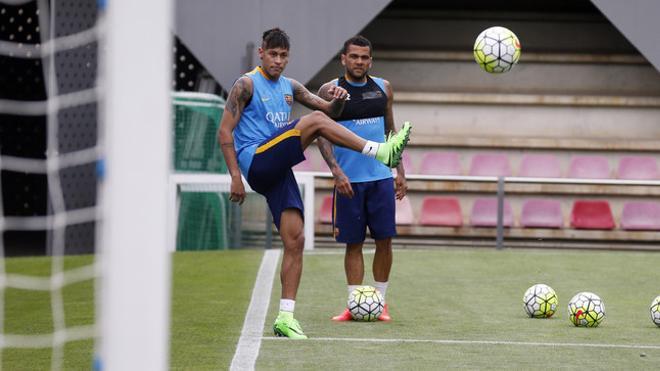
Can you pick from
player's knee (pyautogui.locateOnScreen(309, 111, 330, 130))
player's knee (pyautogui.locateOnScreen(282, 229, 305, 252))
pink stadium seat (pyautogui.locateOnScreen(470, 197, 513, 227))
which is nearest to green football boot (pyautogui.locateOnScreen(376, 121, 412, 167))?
player's knee (pyautogui.locateOnScreen(309, 111, 330, 130))

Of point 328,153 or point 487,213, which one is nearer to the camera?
point 328,153

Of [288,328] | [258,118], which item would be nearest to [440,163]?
[258,118]

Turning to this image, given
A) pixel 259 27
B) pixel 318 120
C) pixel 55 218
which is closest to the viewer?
pixel 318 120

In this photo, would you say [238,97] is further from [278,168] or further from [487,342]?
[487,342]

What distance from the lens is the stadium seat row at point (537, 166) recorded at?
64.4 feet

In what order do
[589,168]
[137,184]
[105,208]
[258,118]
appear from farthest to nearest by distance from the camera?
1. [589,168]
2. [258,118]
3. [105,208]
4. [137,184]

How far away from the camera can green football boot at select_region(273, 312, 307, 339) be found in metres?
7.52

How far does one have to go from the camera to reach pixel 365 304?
336 inches

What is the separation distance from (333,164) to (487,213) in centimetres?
1117

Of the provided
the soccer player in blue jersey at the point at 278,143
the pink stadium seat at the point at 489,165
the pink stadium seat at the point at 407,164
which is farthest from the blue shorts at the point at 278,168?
the pink stadium seat at the point at 489,165

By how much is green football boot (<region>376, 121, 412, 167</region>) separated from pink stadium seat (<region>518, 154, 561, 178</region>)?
12.4m

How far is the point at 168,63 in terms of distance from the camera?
3795 mm

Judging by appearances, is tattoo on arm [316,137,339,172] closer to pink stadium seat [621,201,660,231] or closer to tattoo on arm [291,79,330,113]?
tattoo on arm [291,79,330,113]

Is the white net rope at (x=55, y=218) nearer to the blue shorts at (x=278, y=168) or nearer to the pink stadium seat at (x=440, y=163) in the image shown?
the blue shorts at (x=278, y=168)
